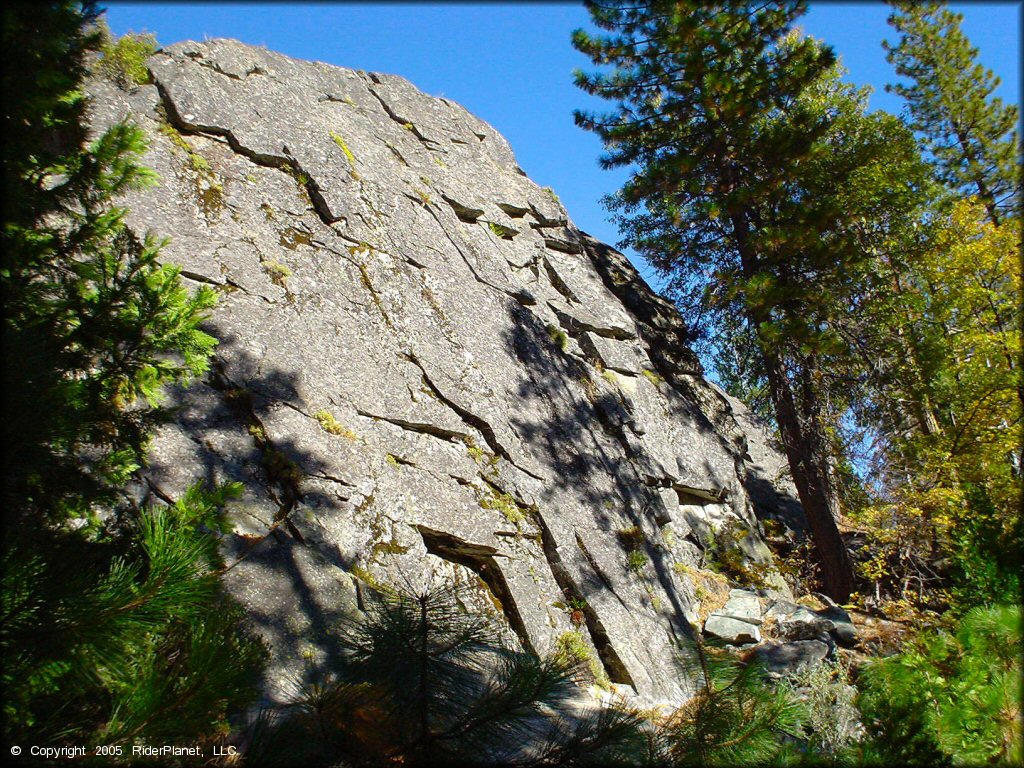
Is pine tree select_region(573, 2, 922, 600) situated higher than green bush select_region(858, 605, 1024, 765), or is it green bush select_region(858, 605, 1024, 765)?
pine tree select_region(573, 2, 922, 600)

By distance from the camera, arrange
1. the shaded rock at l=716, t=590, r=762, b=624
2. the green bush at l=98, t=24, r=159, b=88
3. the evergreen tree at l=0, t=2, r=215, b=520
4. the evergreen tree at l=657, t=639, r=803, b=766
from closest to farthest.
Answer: the evergreen tree at l=657, t=639, r=803, b=766 < the evergreen tree at l=0, t=2, r=215, b=520 < the green bush at l=98, t=24, r=159, b=88 < the shaded rock at l=716, t=590, r=762, b=624

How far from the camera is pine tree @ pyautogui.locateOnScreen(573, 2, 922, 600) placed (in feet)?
33.2

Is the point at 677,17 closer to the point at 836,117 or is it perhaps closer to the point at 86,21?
the point at 836,117

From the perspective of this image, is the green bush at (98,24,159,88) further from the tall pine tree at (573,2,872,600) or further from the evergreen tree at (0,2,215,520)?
the tall pine tree at (573,2,872,600)

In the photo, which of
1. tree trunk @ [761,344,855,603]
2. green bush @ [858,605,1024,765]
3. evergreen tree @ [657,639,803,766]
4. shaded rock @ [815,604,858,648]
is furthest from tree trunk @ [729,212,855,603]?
evergreen tree @ [657,639,803,766]

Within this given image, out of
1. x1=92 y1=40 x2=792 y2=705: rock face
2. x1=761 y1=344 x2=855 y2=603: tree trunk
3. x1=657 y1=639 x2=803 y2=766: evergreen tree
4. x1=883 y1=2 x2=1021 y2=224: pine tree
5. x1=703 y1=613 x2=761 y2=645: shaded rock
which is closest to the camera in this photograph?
x1=657 y1=639 x2=803 y2=766: evergreen tree

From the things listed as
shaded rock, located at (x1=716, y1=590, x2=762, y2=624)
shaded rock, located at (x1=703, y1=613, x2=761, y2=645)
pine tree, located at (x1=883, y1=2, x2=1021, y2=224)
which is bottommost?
shaded rock, located at (x1=703, y1=613, x2=761, y2=645)

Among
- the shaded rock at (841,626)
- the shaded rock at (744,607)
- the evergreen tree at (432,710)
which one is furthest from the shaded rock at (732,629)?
the evergreen tree at (432,710)

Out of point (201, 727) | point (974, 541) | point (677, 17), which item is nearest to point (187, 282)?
point (201, 727)

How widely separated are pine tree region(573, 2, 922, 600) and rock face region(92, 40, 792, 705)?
A: 60.7 inches

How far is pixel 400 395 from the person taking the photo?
24.3ft

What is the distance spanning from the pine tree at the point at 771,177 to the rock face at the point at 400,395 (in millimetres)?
1541

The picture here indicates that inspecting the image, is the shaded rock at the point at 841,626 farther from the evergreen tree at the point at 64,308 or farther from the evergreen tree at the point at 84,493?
the evergreen tree at the point at 64,308

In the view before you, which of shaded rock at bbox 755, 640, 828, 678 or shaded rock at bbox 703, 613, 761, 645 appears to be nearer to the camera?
shaded rock at bbox 755, 640, 828, 678
